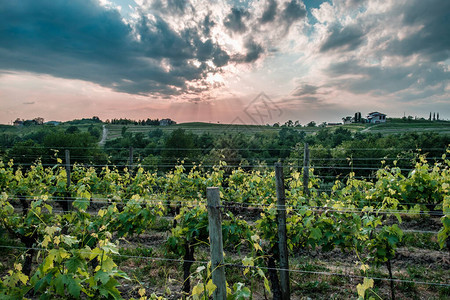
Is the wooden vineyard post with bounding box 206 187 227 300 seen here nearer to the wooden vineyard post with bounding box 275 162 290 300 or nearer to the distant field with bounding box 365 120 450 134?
the wooden vineyard post with bounding box 275 162 290 300

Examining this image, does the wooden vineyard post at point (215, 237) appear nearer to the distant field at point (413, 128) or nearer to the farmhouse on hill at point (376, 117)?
the distant field at point (413, 128)

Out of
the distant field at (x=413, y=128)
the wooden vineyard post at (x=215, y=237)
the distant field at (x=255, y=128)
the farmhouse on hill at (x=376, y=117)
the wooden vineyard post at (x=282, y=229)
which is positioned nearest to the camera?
the wooden vineyard post at (x=215, y=237)

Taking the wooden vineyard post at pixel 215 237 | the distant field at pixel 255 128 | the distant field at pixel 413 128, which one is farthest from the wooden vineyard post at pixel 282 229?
the distant field at pixel 413 128

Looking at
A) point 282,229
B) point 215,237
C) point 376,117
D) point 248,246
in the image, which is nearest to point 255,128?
point 248,246

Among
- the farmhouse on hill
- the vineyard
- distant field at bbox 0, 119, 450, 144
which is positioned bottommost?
the vineyard

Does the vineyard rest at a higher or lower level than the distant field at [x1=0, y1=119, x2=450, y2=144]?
lower

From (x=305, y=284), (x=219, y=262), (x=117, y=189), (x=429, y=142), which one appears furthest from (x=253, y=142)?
(x=219, y=262)

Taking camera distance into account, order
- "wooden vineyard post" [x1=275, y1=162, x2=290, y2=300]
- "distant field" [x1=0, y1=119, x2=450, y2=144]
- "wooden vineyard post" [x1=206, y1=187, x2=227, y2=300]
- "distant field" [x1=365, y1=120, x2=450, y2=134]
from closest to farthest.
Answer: "wooden vineyard post" [x1=206, y1=187, x2=227, y2=300] < "wooden vineyard post" [x1=275, y1=162, x2=290, y2=300] < "distant field" [x1=0, y1=119, x2=450, y2=144] < "distant field" [x1=365, y1=120, x2=450, y2=134]

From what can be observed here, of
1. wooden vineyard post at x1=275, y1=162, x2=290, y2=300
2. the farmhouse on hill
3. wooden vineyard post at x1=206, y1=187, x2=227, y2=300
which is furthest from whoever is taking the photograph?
the farmhouse on hill

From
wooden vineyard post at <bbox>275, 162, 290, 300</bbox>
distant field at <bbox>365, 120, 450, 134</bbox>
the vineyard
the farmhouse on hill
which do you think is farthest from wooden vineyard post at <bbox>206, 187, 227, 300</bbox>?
the farmhouse on hill

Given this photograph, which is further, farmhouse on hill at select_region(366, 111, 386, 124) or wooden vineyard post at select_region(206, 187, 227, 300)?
farmhouse on hill at select_region(366, 111, 386, 124)

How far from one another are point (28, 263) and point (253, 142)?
24214mm

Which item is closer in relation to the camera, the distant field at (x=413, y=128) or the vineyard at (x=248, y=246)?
the vineyard at (x=248, y=246)

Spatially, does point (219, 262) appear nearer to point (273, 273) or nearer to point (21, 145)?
point (273, 273)
